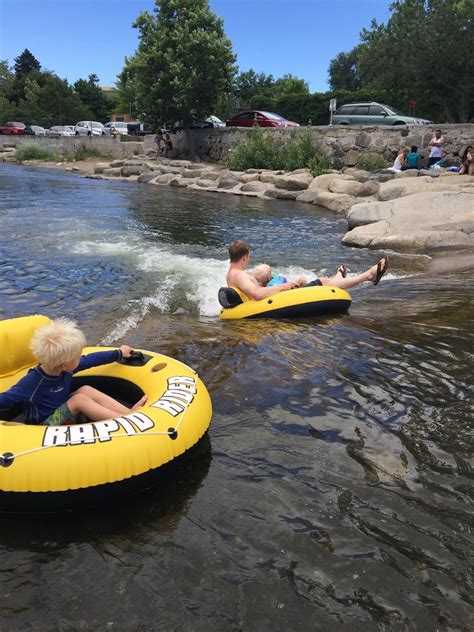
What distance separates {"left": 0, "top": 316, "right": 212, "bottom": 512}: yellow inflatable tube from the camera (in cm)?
302

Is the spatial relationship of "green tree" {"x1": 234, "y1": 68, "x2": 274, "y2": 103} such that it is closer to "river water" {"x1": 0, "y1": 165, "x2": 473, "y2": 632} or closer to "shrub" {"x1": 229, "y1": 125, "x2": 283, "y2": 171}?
"shrub" {"x1": 229, "y1": 125, "x2": 283, "y2": 171}

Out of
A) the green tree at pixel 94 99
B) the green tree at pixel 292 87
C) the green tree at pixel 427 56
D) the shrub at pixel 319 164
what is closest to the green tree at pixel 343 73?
the green tree at pixel 292 87

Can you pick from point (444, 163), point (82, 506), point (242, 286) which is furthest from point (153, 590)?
point (444, 163)

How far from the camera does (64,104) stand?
5578 cm

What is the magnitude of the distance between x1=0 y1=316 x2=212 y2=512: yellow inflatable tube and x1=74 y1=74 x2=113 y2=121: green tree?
67.1 metres

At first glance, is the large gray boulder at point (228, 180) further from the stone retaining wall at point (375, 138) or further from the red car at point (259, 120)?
the red car at point (259, 120)

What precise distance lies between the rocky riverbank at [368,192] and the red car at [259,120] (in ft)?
10.4

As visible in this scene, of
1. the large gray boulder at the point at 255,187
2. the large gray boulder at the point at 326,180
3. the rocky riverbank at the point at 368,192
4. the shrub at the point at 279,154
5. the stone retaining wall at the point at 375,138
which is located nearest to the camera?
the rocky riverbank at the point at 368,192

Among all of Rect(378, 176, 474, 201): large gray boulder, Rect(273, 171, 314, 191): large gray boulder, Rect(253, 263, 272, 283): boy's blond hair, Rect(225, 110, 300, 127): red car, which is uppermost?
Rect(225, 110, 300, 127): red car

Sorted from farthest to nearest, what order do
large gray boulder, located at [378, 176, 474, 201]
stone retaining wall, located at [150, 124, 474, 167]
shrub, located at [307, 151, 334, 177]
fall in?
shrub, located at [307, 151, 334, 177] < stone retaining wall, located at [150, 124, 474, 167] < large gray boulder, located at [378, 176, 474, 201]

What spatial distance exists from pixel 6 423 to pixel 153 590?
4.69 ft

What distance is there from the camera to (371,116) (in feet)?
83.0

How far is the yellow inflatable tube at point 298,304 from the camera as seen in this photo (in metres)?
6.45

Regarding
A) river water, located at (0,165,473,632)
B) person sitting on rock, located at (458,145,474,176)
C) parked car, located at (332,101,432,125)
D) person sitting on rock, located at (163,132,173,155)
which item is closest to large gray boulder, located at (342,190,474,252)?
river water, located at (0,165,473,632)
